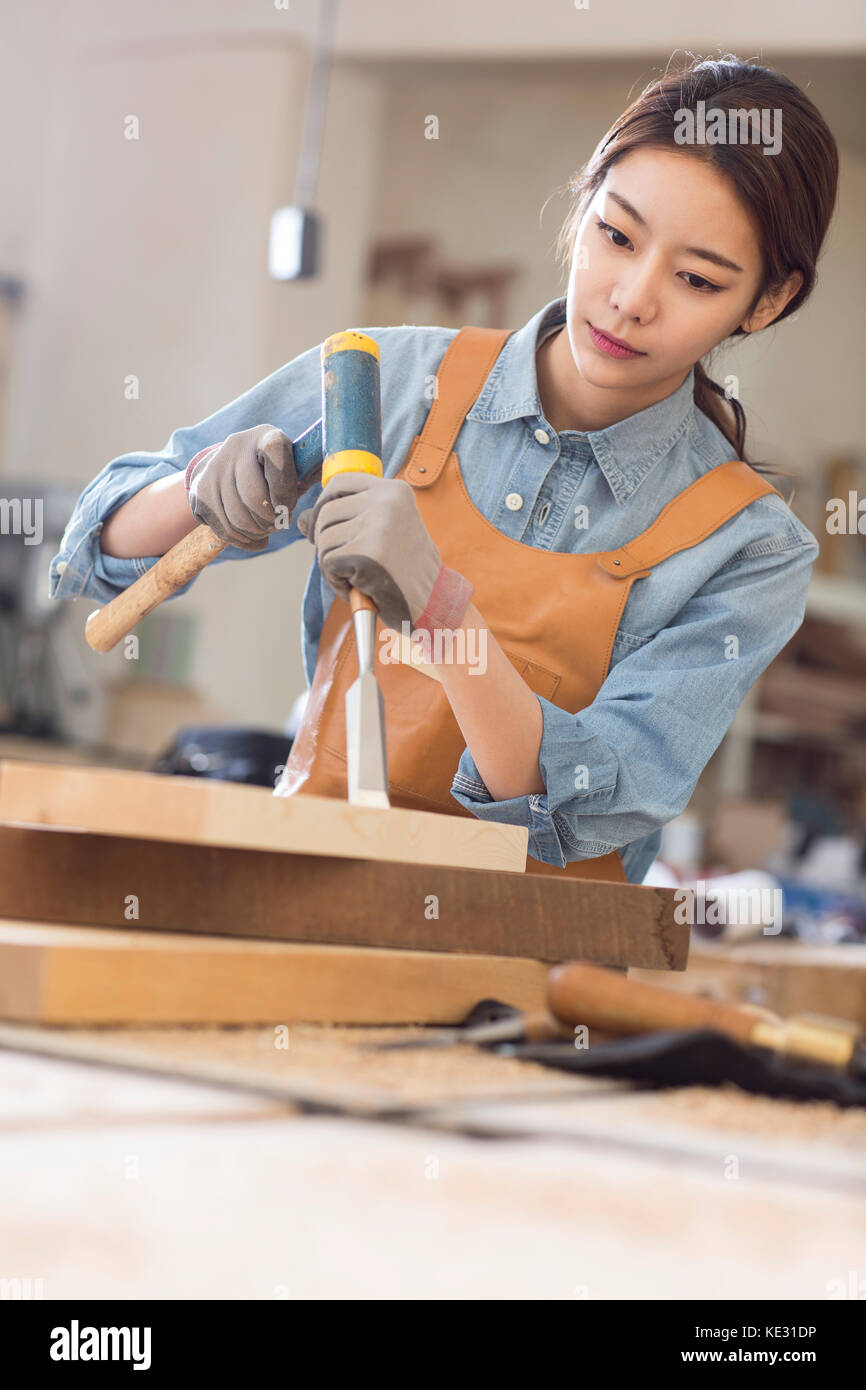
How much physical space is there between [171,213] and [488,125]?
75cm

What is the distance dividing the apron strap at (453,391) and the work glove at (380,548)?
0.07 meters

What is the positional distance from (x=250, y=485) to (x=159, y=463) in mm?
59

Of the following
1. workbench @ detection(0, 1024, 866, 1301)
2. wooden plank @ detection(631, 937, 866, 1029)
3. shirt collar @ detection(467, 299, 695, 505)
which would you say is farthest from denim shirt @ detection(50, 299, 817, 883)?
wooden plank @ detection(631, 937, 866, 1029)

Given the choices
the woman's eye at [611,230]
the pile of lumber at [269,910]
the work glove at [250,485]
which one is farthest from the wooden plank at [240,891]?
the woman's eye at [611,230]

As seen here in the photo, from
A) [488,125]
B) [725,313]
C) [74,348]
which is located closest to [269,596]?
[725,313]

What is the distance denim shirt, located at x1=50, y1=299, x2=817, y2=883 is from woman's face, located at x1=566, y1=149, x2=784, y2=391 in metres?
0.03

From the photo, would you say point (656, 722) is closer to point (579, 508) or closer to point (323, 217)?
point (579, 508)

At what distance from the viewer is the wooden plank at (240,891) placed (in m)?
0.41

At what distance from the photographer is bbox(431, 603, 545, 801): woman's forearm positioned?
0.44 meters

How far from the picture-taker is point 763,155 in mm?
431

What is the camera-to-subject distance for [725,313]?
448 mm

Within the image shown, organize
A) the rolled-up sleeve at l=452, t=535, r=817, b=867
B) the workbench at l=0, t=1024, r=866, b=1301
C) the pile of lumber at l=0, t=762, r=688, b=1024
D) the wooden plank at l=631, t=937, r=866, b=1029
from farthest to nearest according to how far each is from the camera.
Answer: the wooden plank at l=631, t=937, r=866, b=1029 < the rolled-up sleeve at l=452, t=535, r=817, b=867 < the pile of lumber at l=0, t=762, r=688, b=1024 < the workbench at l=0, t=1024, r=866, b=1301

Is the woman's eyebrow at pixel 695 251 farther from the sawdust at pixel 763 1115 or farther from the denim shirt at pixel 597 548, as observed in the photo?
the sawdust at pixel 763 1115

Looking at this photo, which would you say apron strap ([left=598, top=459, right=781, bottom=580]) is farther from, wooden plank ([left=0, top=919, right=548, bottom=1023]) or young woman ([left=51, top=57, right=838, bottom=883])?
wooden plank ([left=0, top=919, right=548, bottom=1023])
